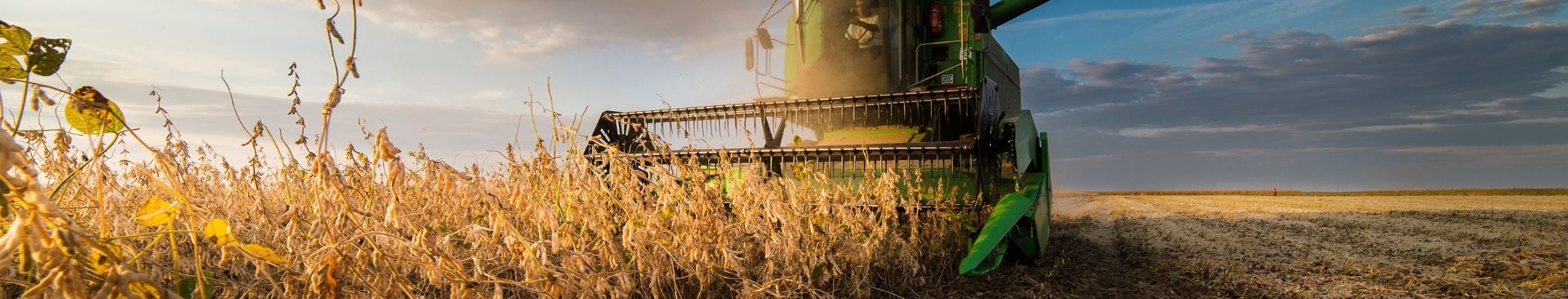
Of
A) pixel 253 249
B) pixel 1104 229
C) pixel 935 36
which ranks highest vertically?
pixel 935 36

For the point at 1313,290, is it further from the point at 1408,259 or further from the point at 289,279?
the point at 289,279

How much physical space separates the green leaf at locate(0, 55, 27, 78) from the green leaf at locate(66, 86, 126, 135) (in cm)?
7

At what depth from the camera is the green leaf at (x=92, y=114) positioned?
45.9 inches

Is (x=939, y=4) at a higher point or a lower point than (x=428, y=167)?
higher

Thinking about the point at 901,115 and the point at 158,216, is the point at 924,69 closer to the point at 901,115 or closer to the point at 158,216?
the point at 901,115

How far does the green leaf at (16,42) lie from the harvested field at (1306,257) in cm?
321

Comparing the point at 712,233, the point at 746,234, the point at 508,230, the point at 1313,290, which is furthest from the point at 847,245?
the point at 1313,290

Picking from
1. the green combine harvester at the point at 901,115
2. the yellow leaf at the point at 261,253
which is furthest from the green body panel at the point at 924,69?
the yellow leaf at the point at 261,253

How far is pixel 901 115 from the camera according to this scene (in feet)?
17.9

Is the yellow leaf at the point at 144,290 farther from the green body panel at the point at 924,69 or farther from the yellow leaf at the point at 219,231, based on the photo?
the green body panel at the point at 924,69

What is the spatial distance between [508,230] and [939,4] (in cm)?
565

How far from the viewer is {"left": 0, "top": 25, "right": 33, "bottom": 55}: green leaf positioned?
1.17m

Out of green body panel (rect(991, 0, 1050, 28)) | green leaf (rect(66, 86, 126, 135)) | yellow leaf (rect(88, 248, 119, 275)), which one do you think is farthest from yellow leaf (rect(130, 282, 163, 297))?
green body panel (rect(991, 0, 1050, 28))

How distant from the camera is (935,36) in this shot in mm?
6602
